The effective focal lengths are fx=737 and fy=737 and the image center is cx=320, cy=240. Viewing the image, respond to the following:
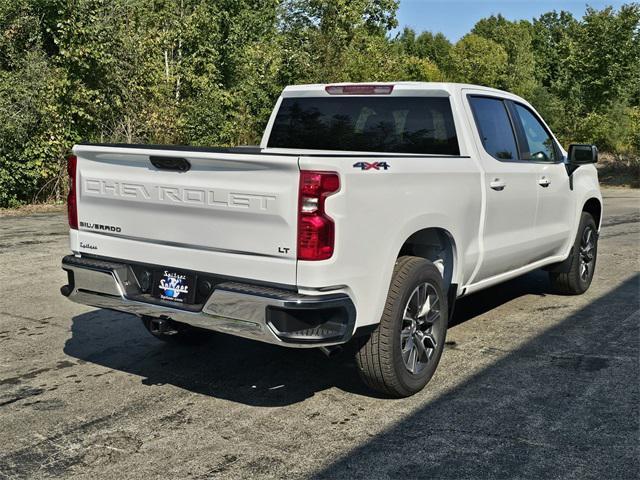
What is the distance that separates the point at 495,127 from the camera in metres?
5.90

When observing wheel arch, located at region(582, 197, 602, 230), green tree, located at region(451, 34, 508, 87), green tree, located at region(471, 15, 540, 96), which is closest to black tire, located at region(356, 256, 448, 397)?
wheel arch, located at region(582, 197, 602, 230)

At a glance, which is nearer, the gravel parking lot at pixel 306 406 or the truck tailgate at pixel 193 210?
the gravel parking lot at pixel 306 406

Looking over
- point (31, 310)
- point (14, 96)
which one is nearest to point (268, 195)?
point (31, 310)

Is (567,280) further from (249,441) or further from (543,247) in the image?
(249,441)

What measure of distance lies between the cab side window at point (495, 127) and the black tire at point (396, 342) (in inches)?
57.3

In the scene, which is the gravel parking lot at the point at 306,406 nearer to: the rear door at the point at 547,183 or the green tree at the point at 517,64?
the rear door at the point at 547,183

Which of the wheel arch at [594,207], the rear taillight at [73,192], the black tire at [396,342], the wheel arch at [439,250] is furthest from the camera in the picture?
the wheel arch at [594,207]

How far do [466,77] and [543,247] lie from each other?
5025cm

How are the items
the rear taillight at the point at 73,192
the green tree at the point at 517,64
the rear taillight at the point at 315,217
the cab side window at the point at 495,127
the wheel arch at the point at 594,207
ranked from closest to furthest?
the rear taillight at the point at 315,217 → the rear taillight at the point at 73,192 → the cab side window at the point at 495,127 → the wheel arch at the point at 594,207 → the green tree at the point at 517,64

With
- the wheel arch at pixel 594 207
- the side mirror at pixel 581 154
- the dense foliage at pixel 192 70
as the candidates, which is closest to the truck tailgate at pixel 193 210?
the side mirror at pixel 581 154

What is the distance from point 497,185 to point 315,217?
7.24 feet

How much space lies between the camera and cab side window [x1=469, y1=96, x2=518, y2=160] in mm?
5684

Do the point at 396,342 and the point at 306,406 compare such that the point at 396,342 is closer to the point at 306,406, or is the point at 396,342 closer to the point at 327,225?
the point at 306,406

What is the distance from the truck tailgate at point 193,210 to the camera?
12.8 feet
